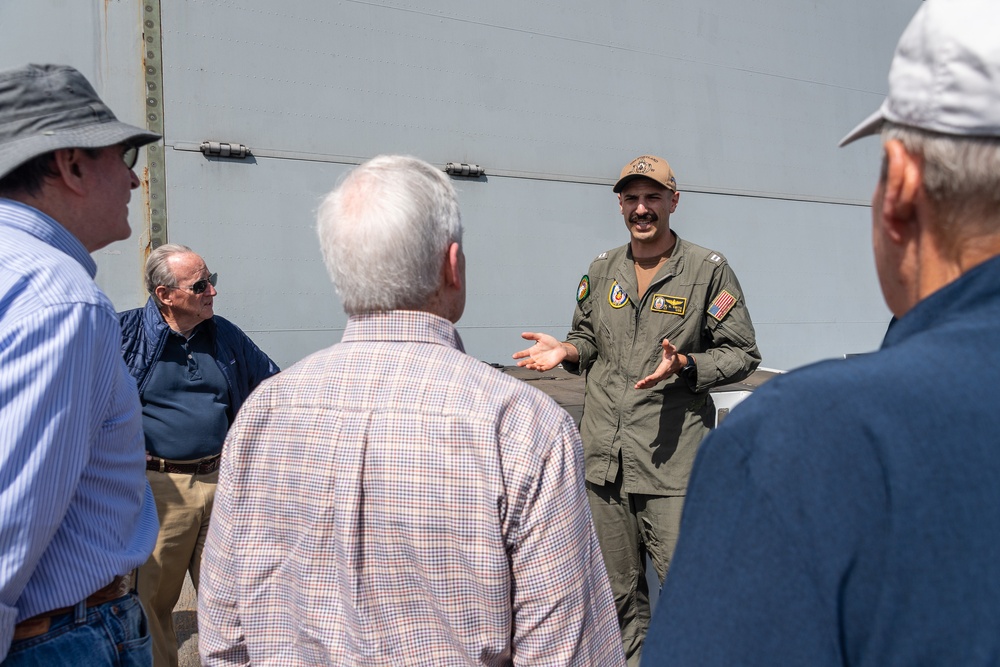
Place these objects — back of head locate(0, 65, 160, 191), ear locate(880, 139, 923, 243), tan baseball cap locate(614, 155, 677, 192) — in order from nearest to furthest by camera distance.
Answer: ear locate(880, 139, 923, 243) → back of head locate(0, 65, 160, 191) → tan baseball cap locate(614, 155, 677, 192)

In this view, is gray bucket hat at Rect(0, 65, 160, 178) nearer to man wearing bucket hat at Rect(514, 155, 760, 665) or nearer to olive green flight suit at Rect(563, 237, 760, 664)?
man wearing bucket hat at Rect(514, 155, 760, 665)

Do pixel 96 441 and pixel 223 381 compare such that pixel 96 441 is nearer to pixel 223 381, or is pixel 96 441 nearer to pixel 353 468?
pixel 353 468

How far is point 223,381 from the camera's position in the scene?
2.79 meters

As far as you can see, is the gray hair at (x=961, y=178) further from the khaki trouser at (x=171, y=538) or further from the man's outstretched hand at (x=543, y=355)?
the khaki trouser at (x=171, y=538)

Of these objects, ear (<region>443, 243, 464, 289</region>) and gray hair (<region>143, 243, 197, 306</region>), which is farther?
gray hair (<region>143, 243, 197, 306</region>)

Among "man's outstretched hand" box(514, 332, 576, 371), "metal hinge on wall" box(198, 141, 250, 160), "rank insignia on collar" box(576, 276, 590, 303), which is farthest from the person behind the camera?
"metal hinge on wall" box(198, 141, 250, 160)

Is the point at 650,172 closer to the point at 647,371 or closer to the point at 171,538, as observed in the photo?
the point at 647,371

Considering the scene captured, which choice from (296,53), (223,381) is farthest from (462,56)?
(223,381)

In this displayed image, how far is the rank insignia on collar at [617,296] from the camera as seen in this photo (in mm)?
2801

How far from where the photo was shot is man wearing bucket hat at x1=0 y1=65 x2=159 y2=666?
1094 millimetres

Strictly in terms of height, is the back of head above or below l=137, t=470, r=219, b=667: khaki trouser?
above

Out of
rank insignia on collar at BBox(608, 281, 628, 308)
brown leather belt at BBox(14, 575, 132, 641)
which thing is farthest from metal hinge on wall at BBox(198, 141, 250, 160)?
brown leather belt at BBox(14, 575, 132, 641)

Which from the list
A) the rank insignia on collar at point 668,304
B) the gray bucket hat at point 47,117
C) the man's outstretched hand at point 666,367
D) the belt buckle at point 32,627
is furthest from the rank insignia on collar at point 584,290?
the belt buckle at point 32,627

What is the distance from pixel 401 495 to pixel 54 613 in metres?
0.64
